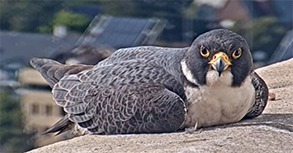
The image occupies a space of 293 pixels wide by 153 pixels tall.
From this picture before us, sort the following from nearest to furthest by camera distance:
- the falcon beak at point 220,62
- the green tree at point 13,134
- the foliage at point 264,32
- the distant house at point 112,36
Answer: the falcon beak at point 220,62 → the green tree at point 13,134 → the distant house at point 112,36 → the foliage at point 264,32

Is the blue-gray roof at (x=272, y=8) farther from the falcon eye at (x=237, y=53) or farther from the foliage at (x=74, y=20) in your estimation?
the falcon eye at (x=237, y=53)

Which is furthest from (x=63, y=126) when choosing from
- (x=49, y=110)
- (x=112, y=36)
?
(x=112, y=36)

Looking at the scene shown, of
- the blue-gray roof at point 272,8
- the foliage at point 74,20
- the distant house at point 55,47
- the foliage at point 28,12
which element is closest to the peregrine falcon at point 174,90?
the distant house at point 55,47

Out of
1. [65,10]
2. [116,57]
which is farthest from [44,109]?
[116,57]

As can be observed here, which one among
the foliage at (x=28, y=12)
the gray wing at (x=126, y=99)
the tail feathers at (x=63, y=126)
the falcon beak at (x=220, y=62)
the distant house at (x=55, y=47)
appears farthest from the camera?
the foliage at (x=28, y=12)

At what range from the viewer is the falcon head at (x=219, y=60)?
383 cm

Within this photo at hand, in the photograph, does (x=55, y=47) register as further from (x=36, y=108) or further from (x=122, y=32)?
(x=36, y=108)

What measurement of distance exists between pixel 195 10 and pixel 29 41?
2.62 meters

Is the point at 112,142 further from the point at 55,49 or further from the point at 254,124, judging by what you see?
the point at 55,49

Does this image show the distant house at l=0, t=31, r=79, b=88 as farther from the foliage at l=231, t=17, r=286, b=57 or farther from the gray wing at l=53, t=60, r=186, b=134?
the gray wing at l=53, t=60, r=186, b=134

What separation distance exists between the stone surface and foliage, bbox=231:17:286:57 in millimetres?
5936

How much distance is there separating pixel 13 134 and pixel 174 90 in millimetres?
2665

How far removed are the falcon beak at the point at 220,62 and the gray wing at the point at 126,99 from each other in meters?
0.23

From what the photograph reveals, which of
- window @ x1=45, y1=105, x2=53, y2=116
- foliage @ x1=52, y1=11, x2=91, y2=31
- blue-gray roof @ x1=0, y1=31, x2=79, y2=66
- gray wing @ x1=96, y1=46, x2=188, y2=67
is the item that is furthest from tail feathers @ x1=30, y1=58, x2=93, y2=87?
foliage @ x1=52, y1=11, x2=91, y2=31
